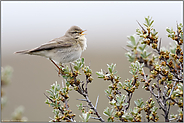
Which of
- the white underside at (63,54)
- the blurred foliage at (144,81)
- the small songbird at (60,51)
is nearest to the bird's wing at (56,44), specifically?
the small songbird at (60,51)

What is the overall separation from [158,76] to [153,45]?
1.53 feet

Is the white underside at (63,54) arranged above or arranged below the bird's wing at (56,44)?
below

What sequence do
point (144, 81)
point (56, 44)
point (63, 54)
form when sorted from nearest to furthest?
point (144, 81) < point (63, 54) < point (56, 44)

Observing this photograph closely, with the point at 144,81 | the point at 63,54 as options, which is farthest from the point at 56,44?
the point at 144,81

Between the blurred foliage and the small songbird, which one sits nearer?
the blurred foliage

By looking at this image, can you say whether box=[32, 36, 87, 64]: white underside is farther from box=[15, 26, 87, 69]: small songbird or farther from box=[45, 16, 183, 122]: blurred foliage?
box=[45, 16, 183, 122]: blurred foliage

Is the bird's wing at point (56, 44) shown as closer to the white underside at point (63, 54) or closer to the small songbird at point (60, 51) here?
the small songbird at point (60, 51)

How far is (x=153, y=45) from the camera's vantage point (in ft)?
9.02

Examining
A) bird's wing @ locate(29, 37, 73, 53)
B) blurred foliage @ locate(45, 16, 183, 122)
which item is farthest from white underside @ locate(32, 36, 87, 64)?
blurred foliage @ locate(45, 16, 183, 122)

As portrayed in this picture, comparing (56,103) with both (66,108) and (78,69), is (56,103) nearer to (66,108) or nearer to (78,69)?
(66,108)

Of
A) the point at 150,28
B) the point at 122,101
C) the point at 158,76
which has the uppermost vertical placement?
the point at 150,28

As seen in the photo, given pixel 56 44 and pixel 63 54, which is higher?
pixel 56 44

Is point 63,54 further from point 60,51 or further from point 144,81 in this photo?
point 144,81

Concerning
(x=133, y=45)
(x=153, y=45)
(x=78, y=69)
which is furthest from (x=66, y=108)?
(x=153, y=45)
